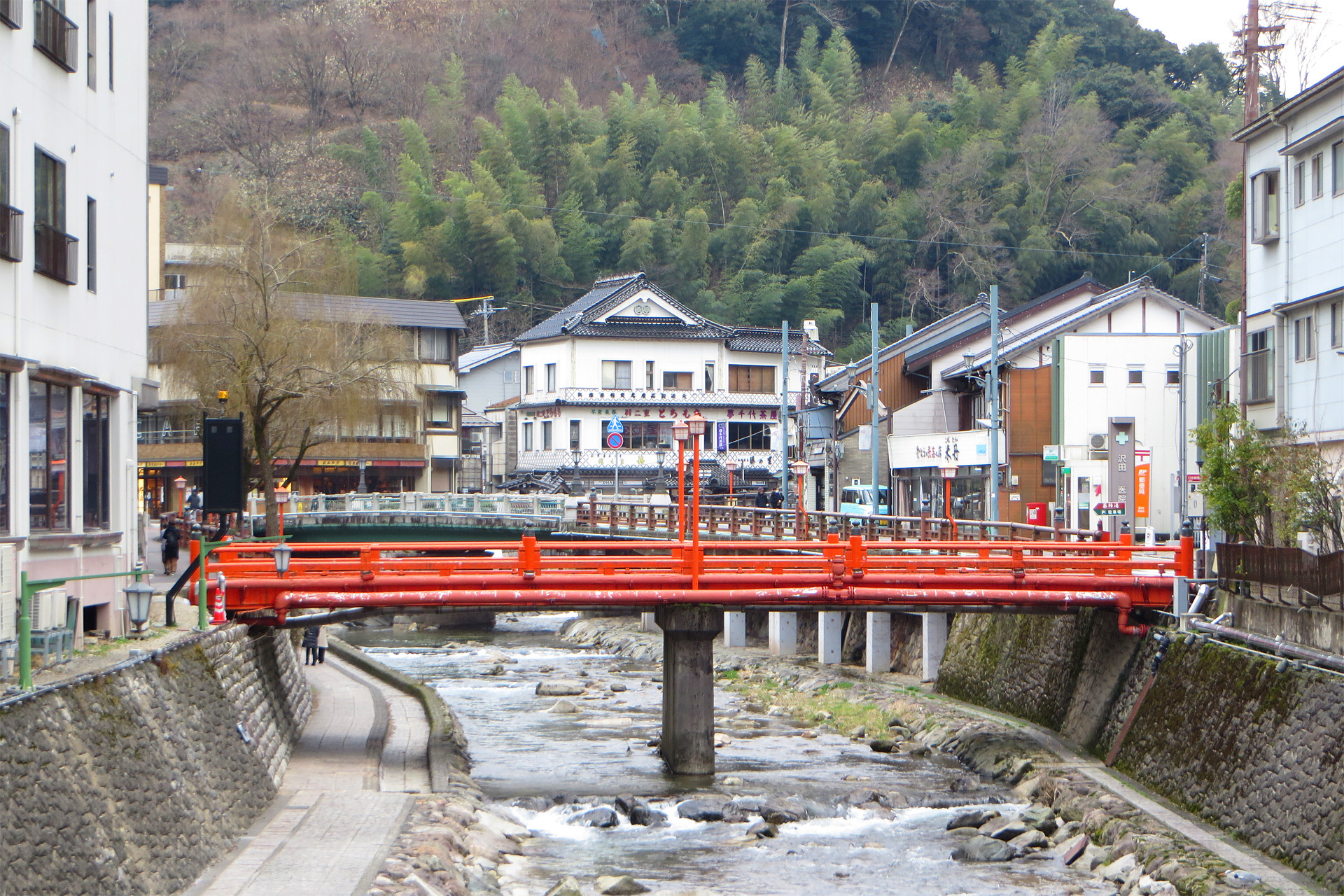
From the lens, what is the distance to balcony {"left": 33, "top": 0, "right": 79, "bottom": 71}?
16781 millimetres

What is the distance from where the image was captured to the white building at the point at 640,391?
6619 centimetres

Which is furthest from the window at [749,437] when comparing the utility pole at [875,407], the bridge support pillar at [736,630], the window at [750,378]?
the bridge support pillar at [736,630]

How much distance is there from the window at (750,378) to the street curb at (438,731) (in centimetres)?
3619

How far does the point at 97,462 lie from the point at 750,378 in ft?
171

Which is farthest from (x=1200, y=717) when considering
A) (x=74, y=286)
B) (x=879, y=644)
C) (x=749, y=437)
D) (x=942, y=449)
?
(x=749, y=437)

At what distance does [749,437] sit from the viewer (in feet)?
225

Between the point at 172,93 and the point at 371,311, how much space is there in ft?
300

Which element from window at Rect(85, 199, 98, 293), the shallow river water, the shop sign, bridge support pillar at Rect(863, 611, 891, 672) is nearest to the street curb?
the shallow river water

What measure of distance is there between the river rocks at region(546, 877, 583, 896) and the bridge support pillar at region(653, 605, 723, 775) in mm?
7068

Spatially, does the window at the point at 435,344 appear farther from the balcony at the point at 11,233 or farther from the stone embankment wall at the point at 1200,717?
the balcony at the point at 11,233

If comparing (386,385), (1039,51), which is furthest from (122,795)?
(1039,51)

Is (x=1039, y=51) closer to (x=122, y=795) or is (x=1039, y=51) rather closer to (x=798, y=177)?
(x=798, y=177)

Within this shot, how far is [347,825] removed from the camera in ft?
54.0

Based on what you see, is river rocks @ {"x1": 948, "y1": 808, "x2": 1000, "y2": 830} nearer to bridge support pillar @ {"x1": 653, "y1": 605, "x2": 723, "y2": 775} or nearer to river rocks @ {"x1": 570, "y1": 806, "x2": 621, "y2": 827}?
river rocks @ {"x1": 570, "y1": 806, "x2": 621, "y2": 827}
